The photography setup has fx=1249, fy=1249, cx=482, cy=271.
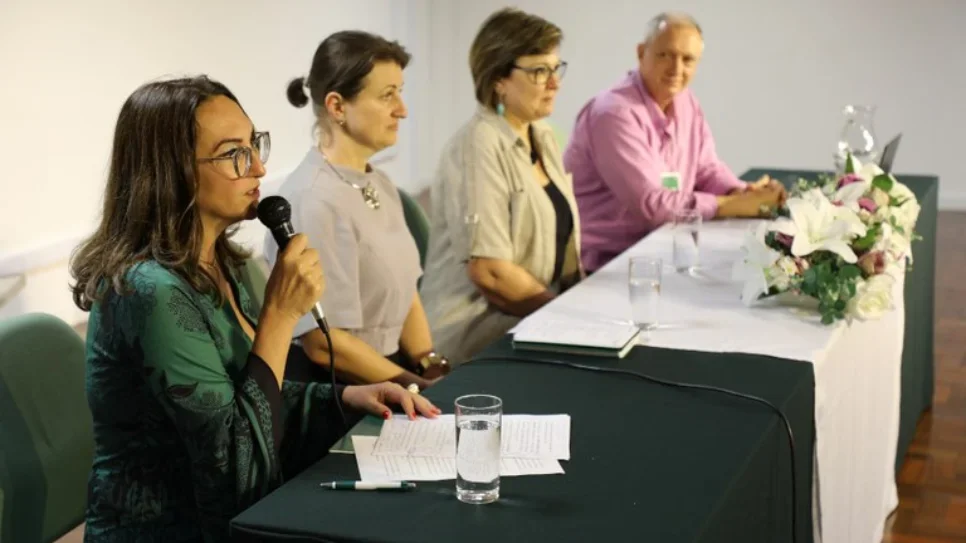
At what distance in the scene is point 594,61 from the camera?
8242 millimetres

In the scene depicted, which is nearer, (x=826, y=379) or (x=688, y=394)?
(x=688, y=394)

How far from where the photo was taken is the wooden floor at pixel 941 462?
324 cm

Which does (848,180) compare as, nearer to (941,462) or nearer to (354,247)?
(941,462)

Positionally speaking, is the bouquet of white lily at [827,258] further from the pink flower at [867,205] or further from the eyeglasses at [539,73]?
the eyeglasses at [539,73]

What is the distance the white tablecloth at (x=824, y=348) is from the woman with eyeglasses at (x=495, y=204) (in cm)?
24

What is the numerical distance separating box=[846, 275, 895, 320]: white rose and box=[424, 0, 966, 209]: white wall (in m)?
5.20

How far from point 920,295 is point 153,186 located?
107 inches

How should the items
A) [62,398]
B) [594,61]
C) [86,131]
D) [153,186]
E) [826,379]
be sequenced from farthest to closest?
[594,61]
[86,131]
[826,379]
[62,398]
[153,186]

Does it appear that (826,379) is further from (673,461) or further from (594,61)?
(594,61)

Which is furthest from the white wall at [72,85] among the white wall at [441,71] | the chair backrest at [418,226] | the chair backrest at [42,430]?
the chair backrest at [42,430]

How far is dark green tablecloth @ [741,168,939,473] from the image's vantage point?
11.9 feet

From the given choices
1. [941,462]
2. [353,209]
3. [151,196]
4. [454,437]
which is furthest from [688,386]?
[941,462]

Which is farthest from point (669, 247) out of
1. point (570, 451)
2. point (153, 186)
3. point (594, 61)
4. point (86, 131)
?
point (594, 61)

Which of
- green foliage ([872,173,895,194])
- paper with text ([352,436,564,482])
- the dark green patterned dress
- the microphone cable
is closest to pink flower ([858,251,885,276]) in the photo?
green foliage ([872,173,895,194])
